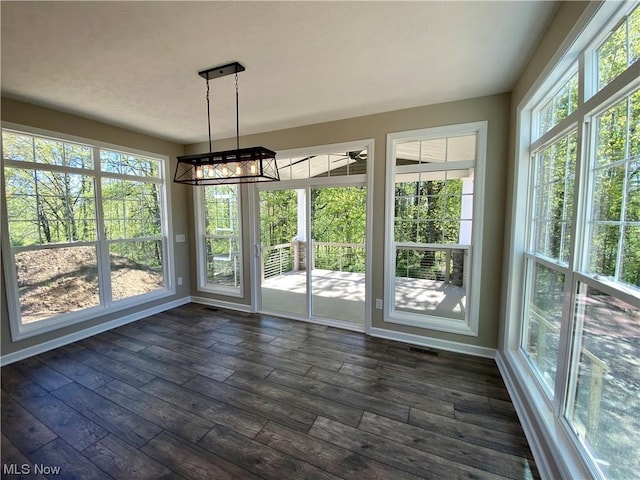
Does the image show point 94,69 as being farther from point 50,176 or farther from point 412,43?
point 412,43

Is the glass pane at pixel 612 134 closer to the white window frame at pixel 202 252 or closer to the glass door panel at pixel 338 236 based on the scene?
the glass door panel at pixel 338 236

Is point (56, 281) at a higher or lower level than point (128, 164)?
lower

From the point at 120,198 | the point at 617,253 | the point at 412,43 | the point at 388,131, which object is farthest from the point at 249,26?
the point at 120,198

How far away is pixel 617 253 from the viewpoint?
1193 millimetres

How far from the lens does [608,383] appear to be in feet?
4.07

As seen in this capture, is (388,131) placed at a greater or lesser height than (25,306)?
greater

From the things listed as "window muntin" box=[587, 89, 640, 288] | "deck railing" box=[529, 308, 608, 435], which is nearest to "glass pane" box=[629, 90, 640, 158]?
"window muntin" box=[587, 89, 640, 288]

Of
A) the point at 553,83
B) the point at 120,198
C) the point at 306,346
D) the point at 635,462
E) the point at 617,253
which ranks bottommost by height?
the point at 306,346

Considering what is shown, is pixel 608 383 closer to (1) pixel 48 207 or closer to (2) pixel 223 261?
(2) pixel 223 261

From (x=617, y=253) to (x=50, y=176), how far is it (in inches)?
195

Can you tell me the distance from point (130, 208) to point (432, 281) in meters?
4.39

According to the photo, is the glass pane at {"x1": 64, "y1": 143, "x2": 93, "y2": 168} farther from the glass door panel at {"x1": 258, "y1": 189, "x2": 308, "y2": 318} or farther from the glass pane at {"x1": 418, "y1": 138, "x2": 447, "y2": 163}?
the glass pane at {"x1": 418, "y1": 138, "x2": 447, "y2": 163}

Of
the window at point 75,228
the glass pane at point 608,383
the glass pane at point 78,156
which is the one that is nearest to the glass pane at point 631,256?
the glass pane at point 608,383

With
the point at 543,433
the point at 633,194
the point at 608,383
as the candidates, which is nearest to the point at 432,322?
the point at 543,433
